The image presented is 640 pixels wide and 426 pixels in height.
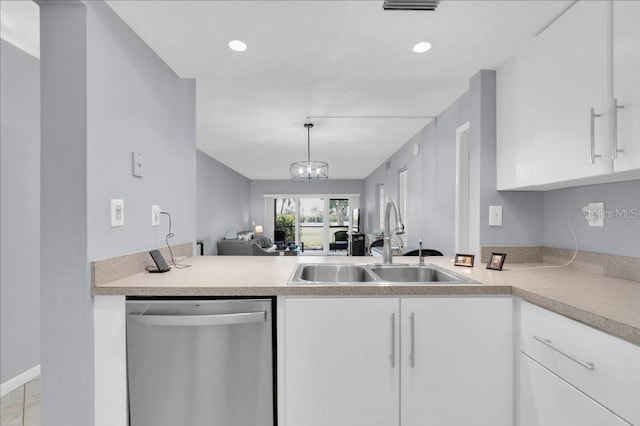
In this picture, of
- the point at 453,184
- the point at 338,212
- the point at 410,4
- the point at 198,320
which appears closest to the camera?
the point at 198,320

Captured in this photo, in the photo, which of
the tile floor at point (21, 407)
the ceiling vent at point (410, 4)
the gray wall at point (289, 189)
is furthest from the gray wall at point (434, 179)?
the gray wall at point (289, 189)

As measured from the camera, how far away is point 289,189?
9.43 metres

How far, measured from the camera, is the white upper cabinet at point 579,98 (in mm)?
1104

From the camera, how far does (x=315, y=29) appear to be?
1.58m

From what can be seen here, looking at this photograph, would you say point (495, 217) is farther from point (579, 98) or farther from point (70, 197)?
point (70, 197)

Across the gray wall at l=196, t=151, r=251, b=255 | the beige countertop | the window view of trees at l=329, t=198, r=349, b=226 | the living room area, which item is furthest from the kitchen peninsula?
the window view of trees at l=329, t=198, r=349, b=226

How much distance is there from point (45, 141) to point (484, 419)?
218cm

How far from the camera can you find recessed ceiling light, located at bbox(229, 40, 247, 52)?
1.71 meters

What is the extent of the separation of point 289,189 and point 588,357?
8.73 m

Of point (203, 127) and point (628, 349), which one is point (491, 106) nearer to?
point (628, 349)

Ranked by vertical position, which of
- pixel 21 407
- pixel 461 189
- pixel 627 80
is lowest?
pixel 21 407

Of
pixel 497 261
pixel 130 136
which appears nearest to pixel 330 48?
pixel 130 136

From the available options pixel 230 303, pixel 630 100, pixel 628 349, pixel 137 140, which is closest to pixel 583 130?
pixel 630 100

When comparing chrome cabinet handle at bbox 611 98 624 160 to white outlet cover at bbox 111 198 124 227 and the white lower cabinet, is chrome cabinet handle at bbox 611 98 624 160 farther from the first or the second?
white outlet cover at bbox 111 198 124 227
